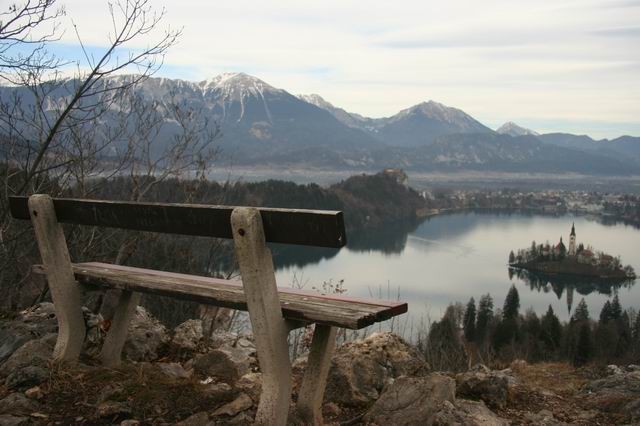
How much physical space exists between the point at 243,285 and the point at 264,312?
155 millimetres

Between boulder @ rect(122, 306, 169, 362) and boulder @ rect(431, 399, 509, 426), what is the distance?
7.48ft

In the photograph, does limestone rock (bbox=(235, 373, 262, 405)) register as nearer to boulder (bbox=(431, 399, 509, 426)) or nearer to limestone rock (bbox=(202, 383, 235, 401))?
limestone rock (bbox=(202, 383, 235, 401))

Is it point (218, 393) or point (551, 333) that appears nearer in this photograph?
point (218, 393)

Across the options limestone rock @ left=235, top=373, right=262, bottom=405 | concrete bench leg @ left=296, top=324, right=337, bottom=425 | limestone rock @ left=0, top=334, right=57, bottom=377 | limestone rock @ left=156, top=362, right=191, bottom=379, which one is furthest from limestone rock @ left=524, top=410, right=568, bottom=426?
limestone rock @ left=0, top=334, right=57, bottom=377

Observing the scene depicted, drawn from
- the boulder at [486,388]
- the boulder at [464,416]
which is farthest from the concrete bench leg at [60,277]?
the boulder at [486,388]

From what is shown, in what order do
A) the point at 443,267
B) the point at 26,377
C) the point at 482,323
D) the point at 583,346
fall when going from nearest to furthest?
the point at 26,377, the point at 583,346, the point at 482,323, the point at 443,267

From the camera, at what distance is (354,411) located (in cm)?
372

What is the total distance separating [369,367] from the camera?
4.13 m

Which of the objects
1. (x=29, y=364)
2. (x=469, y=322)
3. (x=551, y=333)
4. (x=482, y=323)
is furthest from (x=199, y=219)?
(x=482, y=323)

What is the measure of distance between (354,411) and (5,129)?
488 centimetres

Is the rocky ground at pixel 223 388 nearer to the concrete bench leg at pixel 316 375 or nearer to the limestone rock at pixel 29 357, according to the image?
the limestone rock at pixel 29 357

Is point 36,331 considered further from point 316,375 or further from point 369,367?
point 369,367

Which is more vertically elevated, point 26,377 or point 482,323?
point 26,377

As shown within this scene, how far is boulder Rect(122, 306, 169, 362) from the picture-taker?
4.25 m
